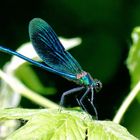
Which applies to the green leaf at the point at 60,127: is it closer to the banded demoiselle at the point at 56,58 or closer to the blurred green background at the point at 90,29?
the banded demoiselle at the point at 56,58

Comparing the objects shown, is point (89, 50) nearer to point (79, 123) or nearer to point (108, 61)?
point (108, 61)

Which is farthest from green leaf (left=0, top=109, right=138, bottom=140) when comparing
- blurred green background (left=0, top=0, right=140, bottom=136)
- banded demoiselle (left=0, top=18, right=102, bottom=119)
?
blurred green background (left=0, top=0, right=140, bottom=136)

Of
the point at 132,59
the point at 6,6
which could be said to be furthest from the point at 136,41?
the point at 6,6

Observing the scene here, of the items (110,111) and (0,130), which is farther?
(110,111)

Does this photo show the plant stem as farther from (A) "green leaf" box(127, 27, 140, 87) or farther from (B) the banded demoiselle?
(A) "green leaf" box(127, 27, 140, 87)

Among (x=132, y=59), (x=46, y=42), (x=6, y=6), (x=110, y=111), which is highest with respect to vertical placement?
(x=6, y=6)

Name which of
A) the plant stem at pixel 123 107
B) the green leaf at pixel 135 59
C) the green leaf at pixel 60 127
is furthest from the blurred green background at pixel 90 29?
the green leaf at pixel 60 127
